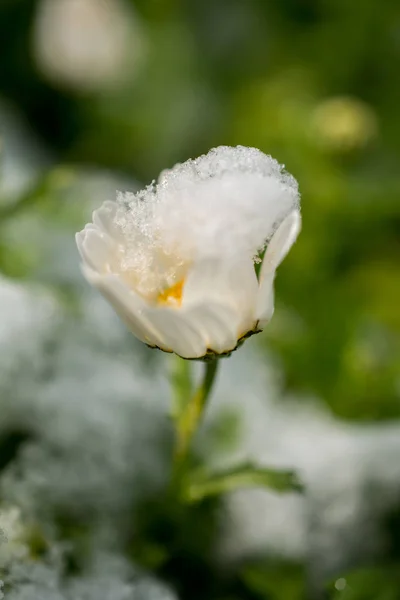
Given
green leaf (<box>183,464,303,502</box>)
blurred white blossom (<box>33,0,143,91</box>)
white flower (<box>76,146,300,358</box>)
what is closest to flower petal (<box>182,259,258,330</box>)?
white flower (<box>76,146,300,358</box>)

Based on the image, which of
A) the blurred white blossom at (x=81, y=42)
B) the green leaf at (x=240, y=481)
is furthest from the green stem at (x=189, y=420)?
the blurred white blossom at (x=81, y=42)

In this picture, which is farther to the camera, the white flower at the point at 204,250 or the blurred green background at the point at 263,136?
the blurred green background at the point at 263,136

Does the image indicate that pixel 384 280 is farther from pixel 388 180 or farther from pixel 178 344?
pixel 178 344

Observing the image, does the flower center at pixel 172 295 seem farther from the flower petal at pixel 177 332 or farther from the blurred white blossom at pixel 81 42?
the blurred white blossom at pixel 81 42

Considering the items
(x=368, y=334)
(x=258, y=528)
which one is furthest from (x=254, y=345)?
(x=258, y=528)

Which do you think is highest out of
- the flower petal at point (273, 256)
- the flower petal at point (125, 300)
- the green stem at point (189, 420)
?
the flower petal at point (273, 256)

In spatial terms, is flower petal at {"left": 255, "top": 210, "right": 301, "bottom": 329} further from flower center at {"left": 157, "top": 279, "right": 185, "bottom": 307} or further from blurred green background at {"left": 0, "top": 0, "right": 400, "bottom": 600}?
blurred green background at {"left": 0, "top": 0, "right": 400, "bottom": 600}

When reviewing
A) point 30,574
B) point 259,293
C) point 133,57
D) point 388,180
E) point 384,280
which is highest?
point 133,57
